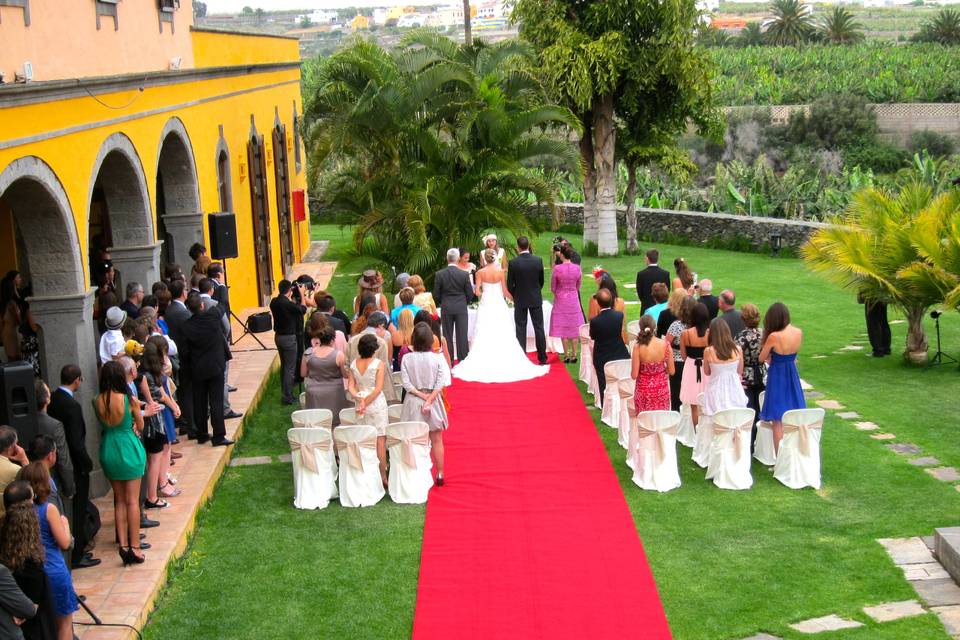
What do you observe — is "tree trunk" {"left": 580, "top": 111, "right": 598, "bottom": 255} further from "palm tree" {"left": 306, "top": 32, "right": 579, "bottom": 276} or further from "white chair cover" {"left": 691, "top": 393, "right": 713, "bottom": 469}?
"white chair cover" {"left": 691, "top": 393, "right": 713, "bottom": 469}

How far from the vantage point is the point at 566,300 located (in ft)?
54.4

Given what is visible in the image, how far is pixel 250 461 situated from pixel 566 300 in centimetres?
553

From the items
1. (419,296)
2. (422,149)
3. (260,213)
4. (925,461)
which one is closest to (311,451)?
(419,296)

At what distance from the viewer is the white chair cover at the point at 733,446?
36.9 ft

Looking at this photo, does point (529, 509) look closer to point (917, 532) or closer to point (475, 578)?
point (475, 578)

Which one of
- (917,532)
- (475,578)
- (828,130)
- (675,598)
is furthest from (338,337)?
(828,130)

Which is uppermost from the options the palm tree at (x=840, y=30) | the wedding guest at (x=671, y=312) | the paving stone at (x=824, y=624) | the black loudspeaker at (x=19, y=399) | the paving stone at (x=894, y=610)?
the palm tree at (x=840, y=30)

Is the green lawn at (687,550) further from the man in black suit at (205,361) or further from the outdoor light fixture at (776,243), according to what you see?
the outdoor light fixture at (776,243)

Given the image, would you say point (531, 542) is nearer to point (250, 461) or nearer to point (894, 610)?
point (894, 610)

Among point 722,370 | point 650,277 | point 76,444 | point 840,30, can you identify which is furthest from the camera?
point 840,30

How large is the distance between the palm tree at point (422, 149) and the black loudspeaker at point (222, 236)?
2287mm

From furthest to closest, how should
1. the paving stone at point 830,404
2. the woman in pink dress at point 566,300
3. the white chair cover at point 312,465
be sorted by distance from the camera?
the woman in pink dress at point 566,300
the paving stone at point 830,404
the white chair cover at point 312,465

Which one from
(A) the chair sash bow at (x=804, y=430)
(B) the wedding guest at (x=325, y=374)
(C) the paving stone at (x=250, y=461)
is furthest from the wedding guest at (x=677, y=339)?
(C) the paving stone at (x=250, y=461)

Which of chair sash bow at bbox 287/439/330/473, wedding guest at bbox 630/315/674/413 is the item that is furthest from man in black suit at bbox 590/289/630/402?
chair sash bow at bbox 287/439/330/473
